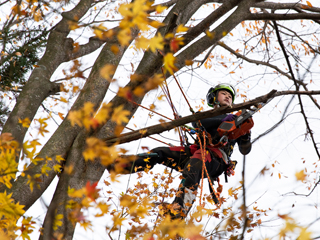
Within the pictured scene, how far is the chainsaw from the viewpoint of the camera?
3596 mm

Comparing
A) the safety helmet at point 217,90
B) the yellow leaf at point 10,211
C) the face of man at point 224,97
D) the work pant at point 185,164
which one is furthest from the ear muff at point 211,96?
the yellow leaf at point 10,211

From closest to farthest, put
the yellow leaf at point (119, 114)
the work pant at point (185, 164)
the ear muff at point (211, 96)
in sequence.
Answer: the yellow leaf at point (119, 114), the work pant at point (185, 164), the ear muff at point (211, 96)

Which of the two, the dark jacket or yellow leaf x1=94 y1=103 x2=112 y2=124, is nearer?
yellow leaf x1=94 y1=103 x2=112 y2=124

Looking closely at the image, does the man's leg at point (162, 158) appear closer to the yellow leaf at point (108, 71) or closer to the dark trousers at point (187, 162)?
the dark trousers at point (187, 162)

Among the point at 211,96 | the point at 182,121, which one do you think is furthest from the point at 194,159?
the point at 211,96

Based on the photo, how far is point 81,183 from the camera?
9.93 ft

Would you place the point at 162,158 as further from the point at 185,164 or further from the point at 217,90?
the point at 217,90

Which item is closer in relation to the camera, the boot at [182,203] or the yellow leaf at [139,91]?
the yellow leaf at [139,91]

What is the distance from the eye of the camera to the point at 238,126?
3775mm

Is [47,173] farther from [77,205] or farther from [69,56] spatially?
[69,56]

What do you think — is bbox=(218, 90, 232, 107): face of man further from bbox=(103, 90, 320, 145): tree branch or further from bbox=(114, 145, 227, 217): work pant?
bbox=(103, 90, 320, 145): tree branch

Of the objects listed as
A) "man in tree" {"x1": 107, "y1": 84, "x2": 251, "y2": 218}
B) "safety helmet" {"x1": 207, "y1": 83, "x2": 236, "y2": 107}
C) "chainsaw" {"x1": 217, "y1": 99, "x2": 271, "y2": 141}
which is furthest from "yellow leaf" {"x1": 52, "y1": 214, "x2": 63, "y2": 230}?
"safety helmet" {"x1": 207, "y1": 83, "x2": 236, "y2": 107}

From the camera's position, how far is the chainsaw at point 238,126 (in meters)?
3.60

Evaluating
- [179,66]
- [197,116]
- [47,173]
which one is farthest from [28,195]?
[179,66]
